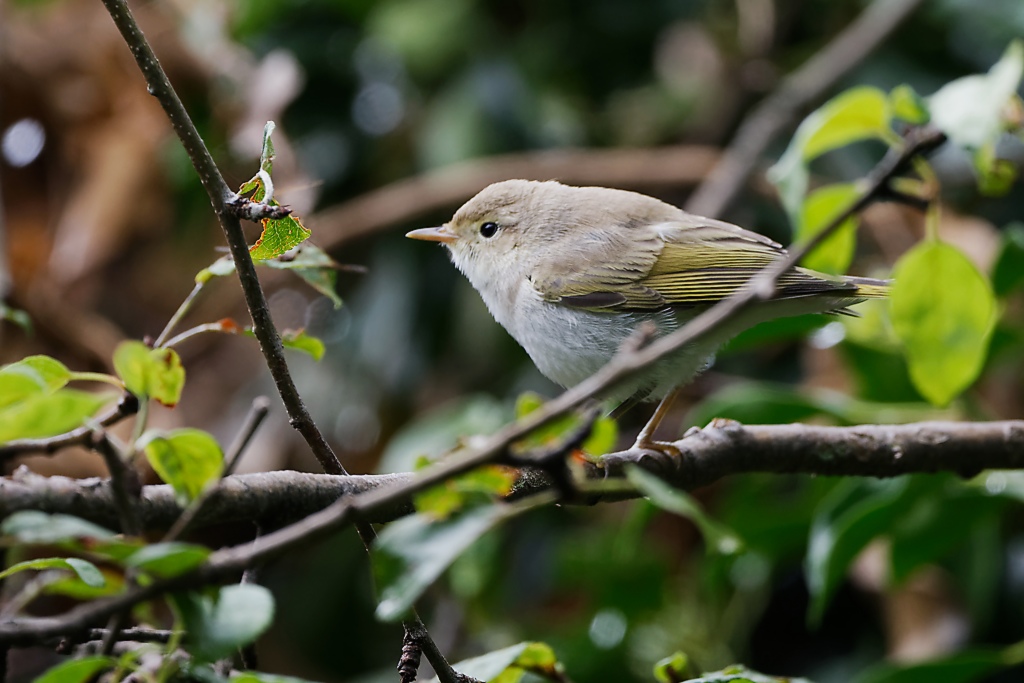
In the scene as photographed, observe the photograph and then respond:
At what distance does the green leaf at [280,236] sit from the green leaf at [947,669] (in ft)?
5.79

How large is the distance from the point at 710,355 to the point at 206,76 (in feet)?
10.0

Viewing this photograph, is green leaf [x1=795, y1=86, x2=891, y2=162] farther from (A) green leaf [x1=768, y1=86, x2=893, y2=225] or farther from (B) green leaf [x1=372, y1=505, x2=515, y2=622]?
(B) green leaf [x1=372, y1=505, x2=515, y2=622]

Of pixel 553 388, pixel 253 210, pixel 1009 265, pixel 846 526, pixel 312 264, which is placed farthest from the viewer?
pixel 553 388

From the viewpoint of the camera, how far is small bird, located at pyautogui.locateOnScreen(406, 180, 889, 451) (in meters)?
2.47

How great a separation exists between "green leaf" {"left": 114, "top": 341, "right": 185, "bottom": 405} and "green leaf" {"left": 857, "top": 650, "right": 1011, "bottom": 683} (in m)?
1.84

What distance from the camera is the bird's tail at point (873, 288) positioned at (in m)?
2.40

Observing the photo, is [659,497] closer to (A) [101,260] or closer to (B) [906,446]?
(B) [906,446]

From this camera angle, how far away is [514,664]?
141cm

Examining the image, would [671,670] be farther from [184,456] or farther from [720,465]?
[184,456]

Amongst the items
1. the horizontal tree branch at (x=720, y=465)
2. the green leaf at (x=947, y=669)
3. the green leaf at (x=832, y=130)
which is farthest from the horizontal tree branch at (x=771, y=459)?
the green leaf at (x=832, y=130)

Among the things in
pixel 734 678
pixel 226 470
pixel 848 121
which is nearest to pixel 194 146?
pixel 226 470

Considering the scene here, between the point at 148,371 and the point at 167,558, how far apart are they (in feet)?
0.87

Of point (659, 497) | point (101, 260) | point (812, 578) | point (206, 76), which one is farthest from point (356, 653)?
point (659, 497)

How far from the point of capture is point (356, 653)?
13.2 ft
